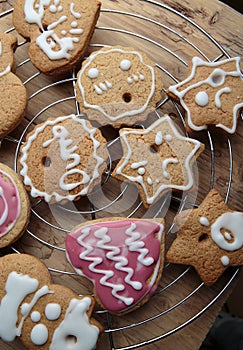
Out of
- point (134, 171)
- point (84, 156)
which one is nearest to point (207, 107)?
point (134, 171)

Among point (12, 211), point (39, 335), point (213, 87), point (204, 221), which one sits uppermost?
point (213, 87)

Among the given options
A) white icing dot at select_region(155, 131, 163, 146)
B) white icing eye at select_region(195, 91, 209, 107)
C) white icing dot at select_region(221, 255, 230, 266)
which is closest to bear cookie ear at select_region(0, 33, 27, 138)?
white icing dot at select_region(155, 131, 163, 146)

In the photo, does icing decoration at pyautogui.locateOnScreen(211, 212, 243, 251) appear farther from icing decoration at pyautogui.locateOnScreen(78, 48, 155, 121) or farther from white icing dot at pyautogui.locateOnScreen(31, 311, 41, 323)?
white icing dot at pyautogui.locateOnScreen(31, 311, 41, 323)

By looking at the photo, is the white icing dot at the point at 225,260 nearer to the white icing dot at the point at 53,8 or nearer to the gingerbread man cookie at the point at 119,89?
the gingerbread man cookie at the point at 119,89

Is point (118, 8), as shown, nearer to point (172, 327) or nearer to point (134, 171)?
point (134, 171)

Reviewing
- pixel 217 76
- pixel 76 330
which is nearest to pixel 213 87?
pixel 217 76

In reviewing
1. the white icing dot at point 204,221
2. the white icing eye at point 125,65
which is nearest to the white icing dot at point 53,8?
the white icing eye at point 125,65

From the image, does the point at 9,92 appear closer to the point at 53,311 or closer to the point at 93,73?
the point at 93,73
